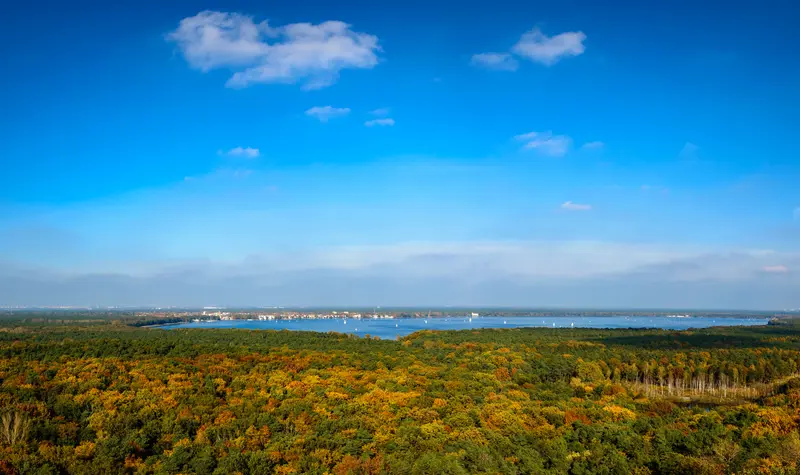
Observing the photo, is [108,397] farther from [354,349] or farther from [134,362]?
[354,349]

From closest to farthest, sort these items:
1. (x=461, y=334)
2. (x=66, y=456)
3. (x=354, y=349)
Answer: (x=66, y=456) → (x=354, y=349) → (x=461, y=334)

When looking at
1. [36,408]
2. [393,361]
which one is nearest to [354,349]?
[393,361]

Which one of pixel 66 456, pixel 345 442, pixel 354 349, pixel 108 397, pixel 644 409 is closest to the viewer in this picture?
pixel 66 456

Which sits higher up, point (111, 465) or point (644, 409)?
point (111, 465)

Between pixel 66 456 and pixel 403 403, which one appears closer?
pixel 66 456

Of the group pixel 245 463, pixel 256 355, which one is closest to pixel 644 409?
pixel 245 463

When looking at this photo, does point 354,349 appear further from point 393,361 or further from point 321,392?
point 321,392
